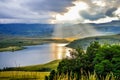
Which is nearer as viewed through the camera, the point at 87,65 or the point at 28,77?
the point at 87,65

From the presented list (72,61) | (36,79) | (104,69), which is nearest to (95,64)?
(104,69)

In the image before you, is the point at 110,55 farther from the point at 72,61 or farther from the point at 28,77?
the point at 28,77

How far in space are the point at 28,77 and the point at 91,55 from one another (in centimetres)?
5473

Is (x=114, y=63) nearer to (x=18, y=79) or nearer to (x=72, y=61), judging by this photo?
(x=72, y=61)

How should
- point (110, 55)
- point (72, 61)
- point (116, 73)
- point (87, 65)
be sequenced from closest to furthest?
1. point (116, 73)
2. point (110, 55)
3. point (87, 65)
4. point (72, 61)

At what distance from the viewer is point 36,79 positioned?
3681 inches

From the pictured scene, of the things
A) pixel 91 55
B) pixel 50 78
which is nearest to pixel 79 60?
pixel 91 55

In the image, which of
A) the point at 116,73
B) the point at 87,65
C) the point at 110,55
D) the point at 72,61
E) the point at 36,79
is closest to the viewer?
the point at 116,73

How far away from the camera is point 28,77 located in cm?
9756

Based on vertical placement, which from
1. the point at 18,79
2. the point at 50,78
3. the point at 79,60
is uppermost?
the point at 79,60

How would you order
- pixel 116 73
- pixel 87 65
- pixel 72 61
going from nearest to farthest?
pixel 116 73
pixel 87 65
pixel 72 61

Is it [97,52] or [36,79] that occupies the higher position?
[97,52]

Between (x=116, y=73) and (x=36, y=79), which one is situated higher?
(x=116, y=73)

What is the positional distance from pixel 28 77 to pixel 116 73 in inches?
2437
